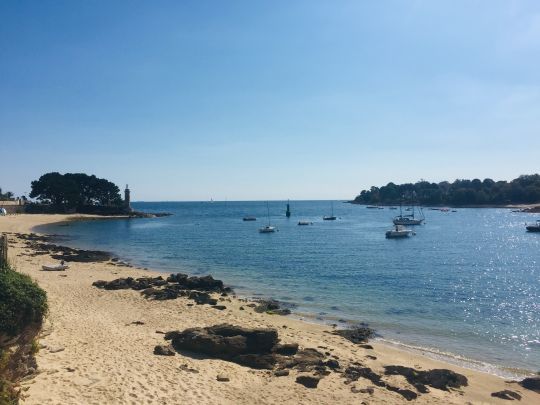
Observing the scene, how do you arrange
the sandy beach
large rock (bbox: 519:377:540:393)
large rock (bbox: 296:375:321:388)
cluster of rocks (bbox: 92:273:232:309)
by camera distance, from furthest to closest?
cluster of rocks (bbox: 92:273:232:309), large rock (bbox: 519:377:540:393), large rock (bbox: 296:375:321:388), the sandy beach

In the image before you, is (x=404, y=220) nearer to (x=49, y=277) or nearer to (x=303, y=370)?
(x=49, y=277)

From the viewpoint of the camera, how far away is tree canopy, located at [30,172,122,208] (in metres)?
134

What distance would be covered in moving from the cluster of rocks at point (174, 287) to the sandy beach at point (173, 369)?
145 inches

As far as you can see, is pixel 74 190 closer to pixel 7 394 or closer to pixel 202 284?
pixel 202 284

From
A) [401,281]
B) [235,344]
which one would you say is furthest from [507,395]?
[401,281]

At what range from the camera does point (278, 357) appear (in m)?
17.0

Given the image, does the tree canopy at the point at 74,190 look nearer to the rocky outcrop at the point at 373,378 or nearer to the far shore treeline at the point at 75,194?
the far shore treeline at the point at 75,194

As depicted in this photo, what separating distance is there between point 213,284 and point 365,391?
768 inches

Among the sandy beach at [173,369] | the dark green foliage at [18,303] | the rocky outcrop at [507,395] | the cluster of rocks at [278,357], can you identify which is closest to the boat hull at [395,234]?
the sandy beach at [173,369]

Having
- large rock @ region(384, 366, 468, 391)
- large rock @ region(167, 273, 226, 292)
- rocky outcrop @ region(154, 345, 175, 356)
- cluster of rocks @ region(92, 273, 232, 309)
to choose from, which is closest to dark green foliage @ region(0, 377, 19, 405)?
rocky outcrop @ region(154, 345, 175, 356)

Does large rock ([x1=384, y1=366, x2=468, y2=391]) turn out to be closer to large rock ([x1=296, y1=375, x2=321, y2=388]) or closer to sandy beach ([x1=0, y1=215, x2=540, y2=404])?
sandy beach ([x1=0, y1=215, x2=540, y2=404])

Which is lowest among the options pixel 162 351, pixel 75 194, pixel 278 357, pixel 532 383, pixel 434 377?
pixel 532 383

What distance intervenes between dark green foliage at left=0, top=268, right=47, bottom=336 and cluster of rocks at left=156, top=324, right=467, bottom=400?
15.5 ft

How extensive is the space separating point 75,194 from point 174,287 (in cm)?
11893
